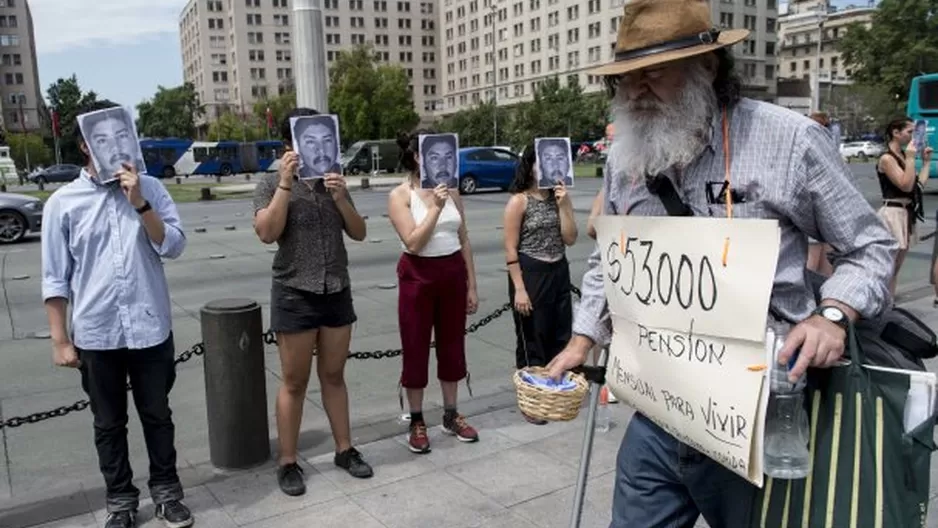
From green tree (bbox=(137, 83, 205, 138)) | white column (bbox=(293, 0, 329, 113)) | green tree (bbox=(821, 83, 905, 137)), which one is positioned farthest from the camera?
green tree (bbox=(137, 83, 205, 138))

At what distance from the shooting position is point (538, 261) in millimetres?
4988

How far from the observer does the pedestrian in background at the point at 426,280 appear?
172 inches

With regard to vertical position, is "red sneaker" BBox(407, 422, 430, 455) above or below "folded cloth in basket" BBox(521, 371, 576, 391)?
below

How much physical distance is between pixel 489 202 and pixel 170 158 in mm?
42670

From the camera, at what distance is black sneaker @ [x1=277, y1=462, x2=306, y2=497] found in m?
3.93

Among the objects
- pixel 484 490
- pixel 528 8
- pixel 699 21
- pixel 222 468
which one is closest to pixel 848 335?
pixel 699 21

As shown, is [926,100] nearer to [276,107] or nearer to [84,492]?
[84,492]

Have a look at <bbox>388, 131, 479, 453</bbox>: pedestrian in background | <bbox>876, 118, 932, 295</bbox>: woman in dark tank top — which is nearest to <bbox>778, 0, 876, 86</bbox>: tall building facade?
<bbox>876, 118, 932, 295</bbox>: woman in dark tank top

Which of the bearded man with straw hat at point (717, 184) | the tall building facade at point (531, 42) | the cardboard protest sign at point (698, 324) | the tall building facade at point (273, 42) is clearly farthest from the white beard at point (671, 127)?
the tall building facade at point (273, 42)

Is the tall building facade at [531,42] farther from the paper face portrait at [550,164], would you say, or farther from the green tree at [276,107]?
the paper face portrait at [550,164]

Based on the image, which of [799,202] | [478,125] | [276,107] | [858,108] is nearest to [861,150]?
[858,108]

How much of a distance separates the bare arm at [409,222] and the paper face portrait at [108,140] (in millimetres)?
1474

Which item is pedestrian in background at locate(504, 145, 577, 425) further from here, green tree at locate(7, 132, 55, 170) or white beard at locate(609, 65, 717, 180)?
green tree at locate(7, 132, 55, 170)

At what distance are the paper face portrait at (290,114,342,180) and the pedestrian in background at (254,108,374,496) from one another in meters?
0.04
